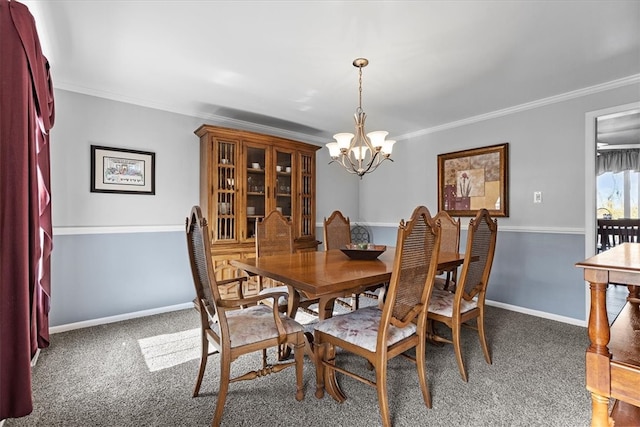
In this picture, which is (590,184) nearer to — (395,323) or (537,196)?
(537,196)

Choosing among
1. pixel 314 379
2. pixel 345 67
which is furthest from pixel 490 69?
pixel 314 379

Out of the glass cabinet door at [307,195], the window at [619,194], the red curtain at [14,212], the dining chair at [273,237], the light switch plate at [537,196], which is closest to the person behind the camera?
the red curtain at [14,212]

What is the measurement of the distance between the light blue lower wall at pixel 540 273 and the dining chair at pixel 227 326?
2847 millimetres

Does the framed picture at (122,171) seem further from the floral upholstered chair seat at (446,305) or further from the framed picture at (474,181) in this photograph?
the framed picture at (474,181)

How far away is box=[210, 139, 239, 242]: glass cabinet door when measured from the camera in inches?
131

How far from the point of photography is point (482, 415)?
163 cm

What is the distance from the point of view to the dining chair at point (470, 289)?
6.48ft

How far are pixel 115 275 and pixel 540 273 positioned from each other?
4385 mm

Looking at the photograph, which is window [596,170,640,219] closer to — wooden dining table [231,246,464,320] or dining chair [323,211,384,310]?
dining chair [323,211,384,310]

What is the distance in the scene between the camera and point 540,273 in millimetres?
3285

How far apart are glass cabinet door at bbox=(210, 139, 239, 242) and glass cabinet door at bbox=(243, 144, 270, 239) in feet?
0.47

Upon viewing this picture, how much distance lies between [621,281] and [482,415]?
39.9 inches

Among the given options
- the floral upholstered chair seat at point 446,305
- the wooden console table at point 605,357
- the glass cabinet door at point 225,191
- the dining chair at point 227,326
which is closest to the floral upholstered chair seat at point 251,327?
the dining chair at point 227,326

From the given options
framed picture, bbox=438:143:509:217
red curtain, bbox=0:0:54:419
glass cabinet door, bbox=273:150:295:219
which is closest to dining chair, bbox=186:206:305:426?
red curtain, bbox=0:0:54:419
